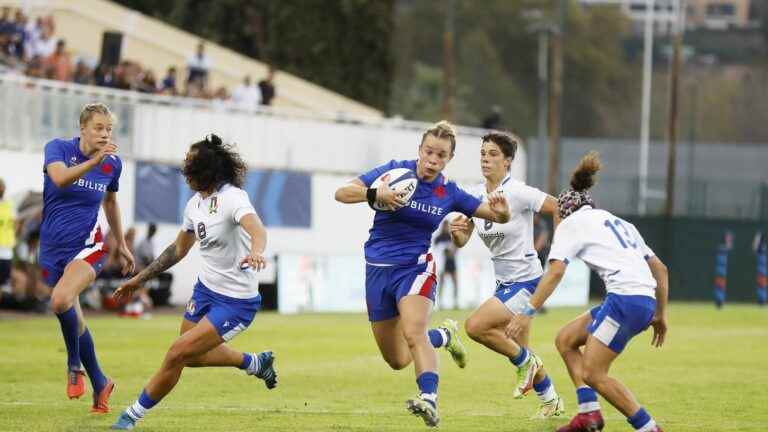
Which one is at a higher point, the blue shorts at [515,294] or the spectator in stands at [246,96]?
the spectator in stands at [246,96]

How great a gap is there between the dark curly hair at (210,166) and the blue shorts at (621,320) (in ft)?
9.31

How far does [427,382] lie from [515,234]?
110 inches

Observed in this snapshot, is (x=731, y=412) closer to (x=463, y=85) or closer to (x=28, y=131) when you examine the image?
(x=28, y=131)

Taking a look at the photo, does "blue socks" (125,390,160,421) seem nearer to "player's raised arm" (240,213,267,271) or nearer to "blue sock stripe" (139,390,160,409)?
"blue sock stripe" (139,390,160,409)

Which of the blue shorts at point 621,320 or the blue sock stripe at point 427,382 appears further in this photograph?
the blue sock stripe at point 427,382

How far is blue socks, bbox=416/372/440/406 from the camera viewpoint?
11242 mm

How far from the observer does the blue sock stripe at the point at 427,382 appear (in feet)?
37.1

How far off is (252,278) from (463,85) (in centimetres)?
8292

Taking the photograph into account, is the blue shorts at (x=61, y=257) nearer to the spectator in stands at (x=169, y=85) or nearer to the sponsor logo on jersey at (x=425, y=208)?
the sponsor logo on jersey at (x=425, y=208)

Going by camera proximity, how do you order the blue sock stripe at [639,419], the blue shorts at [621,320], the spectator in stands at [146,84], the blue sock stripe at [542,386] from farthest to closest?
the spectator in stands at [146,84], the blue sock stripe at [542,386], the blue shorts at [621,320], the blue sock stripe at [639,419]

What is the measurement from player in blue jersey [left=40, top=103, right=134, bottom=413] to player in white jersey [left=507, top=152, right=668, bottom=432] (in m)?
3.79

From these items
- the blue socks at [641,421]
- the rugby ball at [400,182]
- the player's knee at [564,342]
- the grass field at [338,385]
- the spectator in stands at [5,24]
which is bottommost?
the grass field at [338,385]

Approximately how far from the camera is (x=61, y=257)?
1298 centimetres

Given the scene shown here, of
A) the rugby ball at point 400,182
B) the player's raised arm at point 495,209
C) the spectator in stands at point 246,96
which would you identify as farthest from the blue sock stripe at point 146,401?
the spectator in stands at point 246,96
